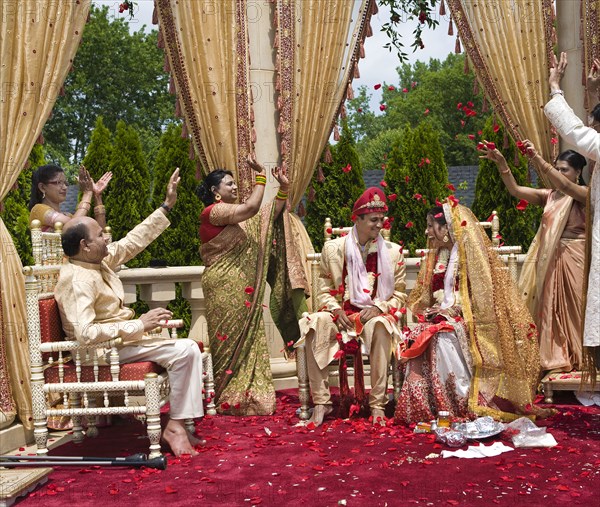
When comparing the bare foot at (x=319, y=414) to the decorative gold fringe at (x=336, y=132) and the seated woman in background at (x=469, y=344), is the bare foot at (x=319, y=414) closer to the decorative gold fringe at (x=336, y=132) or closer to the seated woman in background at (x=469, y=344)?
the seated woman in background at (x=469, y=344)

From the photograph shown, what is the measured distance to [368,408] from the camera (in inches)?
201

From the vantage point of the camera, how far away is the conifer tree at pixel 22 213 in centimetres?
1099

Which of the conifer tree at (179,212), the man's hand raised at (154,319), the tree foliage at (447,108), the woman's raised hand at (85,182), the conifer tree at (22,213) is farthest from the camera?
the tree foliage at (447,108)

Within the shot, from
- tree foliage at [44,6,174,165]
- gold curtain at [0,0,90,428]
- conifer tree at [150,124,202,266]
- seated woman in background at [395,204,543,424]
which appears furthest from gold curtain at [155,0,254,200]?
tree foliage at [44,6,174,165]

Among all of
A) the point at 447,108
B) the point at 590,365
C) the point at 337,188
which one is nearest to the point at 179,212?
the point at 337,188

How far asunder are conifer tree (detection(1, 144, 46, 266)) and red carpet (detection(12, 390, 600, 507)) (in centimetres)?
690

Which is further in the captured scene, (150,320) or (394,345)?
(394,345)

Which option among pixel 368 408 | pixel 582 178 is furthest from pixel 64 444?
pixel 582 178

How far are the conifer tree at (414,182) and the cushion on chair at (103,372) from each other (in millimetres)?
6794

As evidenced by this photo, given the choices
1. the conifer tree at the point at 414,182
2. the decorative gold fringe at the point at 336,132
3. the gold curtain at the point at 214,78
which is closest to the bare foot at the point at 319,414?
the gold curtain at the point at 214,78

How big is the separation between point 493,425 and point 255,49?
331 cm

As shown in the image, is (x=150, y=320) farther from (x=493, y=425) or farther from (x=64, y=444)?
(x=493, y=425)

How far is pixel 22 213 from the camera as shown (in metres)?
11.4

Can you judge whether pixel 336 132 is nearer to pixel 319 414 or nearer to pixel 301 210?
pixel 301 210
